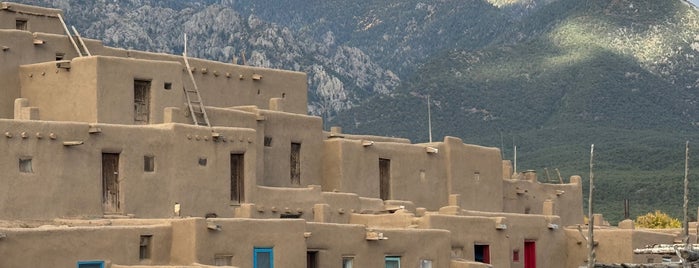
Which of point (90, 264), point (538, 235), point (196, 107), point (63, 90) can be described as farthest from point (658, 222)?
point (90, 264)

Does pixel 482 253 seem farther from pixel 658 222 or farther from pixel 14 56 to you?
pixel 658 222

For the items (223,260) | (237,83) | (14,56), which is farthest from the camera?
(237,83)

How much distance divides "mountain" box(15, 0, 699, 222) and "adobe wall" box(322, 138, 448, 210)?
175 feet

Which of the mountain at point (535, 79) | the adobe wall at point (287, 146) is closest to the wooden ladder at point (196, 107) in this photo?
the adobe wall at point (287, 146)

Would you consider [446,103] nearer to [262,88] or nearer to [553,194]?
[553,194]

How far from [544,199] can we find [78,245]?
1249 inches

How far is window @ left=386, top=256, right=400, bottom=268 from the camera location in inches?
2088

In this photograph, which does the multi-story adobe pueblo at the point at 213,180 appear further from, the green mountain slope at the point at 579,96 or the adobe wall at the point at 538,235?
the green mountain slope at the point at 579,96

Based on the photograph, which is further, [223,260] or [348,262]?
[348,262]

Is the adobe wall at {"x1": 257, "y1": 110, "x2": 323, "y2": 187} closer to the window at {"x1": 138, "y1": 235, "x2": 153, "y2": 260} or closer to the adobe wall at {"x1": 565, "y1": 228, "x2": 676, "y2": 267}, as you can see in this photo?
the window at {"x1": 138, "y1": 235, "x2": 153, "y2": 260}

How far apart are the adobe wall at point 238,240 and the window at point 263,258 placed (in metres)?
0.12

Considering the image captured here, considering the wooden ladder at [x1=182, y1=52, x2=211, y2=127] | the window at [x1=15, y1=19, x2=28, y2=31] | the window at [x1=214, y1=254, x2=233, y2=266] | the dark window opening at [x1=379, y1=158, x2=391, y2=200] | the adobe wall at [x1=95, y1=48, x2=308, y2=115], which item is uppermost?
the window at [x1=15, y1=19, x2=28, y2=31]

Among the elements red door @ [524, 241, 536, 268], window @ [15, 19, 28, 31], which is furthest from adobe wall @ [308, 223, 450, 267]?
window @ [15, 19, 28, 31]

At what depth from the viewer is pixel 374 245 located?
52.3 m
